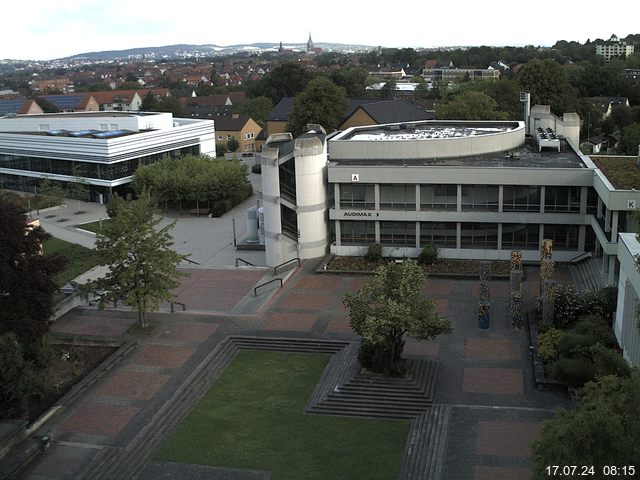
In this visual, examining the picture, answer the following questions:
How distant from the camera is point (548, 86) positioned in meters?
80.3

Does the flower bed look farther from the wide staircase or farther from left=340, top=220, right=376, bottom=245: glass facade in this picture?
the wide staircase

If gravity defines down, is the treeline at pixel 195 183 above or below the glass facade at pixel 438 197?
below

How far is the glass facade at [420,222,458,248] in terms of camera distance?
4100 cm

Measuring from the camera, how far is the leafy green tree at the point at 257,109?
105688 millimetres

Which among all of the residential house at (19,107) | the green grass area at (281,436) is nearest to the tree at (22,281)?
the green grass area at (281,436)

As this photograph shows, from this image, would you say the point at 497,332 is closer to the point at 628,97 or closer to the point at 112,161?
the point at 112,161

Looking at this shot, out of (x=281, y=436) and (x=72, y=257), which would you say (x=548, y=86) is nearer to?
(x=72, y=257)

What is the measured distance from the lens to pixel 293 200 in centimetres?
4141

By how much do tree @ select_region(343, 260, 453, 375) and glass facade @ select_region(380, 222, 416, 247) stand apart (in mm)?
14811

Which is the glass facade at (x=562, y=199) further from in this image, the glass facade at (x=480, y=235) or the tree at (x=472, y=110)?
the tree at (x=472, y=110)

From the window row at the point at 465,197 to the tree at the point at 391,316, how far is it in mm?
14701

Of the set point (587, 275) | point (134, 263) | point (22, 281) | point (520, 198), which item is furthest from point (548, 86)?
point (22, 281)

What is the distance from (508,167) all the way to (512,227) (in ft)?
10.9

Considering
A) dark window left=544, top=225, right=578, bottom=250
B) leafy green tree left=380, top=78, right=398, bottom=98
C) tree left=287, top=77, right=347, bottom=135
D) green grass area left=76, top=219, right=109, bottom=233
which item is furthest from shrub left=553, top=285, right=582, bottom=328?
leafy green tree left=380, top=78, right=398, bottom=98
